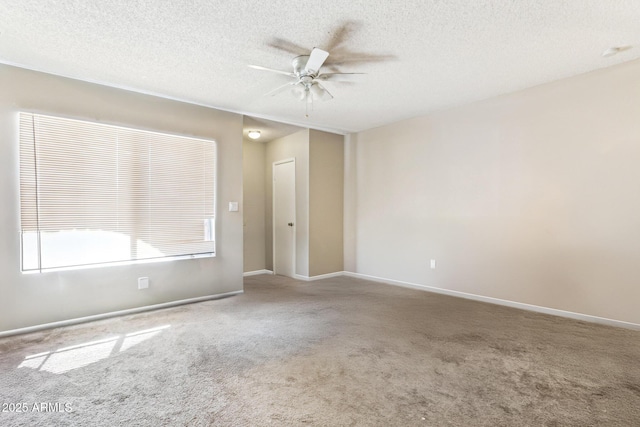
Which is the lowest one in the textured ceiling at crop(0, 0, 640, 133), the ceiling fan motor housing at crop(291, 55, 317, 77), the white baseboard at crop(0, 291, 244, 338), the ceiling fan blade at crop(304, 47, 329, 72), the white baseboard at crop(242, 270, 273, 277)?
the white baseboard at crop(242, 270, 273, 277)

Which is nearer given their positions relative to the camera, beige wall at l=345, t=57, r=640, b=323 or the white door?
beige wall at l=345, t=57, r=640, b=323

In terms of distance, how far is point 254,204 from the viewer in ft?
20.2

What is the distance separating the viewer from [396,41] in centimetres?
263

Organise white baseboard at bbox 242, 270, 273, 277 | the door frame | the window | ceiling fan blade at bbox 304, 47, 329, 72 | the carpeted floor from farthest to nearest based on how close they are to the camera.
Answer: white baseboard at bbox 242, 270, 273, 277 < the door frame < the window < ceiling fan blade at bbox 304, 47, 329, 72 < the carpeted floor

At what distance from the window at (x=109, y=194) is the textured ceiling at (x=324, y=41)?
623 millimetres

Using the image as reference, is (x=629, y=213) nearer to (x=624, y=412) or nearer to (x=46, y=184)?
(x=624, y=412)

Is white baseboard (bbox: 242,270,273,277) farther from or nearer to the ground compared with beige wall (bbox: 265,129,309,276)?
nearer to the ground

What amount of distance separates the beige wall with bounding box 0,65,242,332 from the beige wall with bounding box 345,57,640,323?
98.0 inches

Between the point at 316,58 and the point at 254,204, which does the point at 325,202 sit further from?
the point at 316,58

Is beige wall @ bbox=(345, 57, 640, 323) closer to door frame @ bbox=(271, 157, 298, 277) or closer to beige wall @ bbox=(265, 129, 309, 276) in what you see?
beige wall @ bbox=(265, 129, 309, 276)

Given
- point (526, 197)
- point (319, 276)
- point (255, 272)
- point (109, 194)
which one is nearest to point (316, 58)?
point (109, 194)

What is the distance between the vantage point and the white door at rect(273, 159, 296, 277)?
5695 millimetres

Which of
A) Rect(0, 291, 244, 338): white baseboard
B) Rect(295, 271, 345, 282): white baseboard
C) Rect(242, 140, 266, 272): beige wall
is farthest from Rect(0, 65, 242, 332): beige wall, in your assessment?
Rect(242, 140, 266, 272): beige wall

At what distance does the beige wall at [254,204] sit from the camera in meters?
6.02
